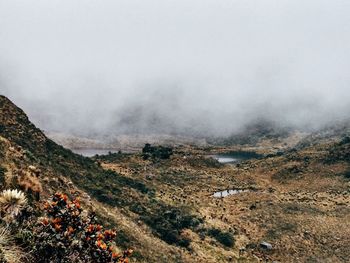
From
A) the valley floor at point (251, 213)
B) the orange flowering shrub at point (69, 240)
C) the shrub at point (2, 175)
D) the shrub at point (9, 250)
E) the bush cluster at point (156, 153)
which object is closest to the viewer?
the shrub at point (9, 250)

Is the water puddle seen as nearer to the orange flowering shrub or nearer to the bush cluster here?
the bush cluster

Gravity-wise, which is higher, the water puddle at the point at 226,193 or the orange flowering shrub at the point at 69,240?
the water puddle at the point at 226,193

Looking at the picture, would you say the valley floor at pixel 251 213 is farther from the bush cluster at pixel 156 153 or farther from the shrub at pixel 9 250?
the shrub at pixel 9 250

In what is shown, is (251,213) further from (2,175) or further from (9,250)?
(9,250)

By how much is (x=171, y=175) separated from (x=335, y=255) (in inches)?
1959

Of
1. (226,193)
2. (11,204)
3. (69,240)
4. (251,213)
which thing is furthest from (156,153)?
(11,204)

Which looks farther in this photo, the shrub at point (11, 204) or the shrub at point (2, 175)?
the shrub at point (2, 175)

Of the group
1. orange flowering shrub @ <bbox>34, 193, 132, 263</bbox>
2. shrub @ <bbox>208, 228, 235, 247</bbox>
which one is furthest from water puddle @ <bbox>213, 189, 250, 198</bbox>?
orange flowering shrub @ <bbox>34, 193, 132, 263</bbox>

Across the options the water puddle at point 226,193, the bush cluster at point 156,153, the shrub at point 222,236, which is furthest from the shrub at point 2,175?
the bush cluster at point 156,153

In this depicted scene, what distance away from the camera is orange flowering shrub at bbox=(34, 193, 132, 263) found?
10516mm

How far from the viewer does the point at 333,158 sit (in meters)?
114

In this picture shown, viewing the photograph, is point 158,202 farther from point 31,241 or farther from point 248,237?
point 31,241

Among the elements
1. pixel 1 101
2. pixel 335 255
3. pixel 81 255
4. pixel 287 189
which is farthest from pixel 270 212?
pixel 81 255

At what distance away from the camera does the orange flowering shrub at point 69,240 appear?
1052 centimetres
